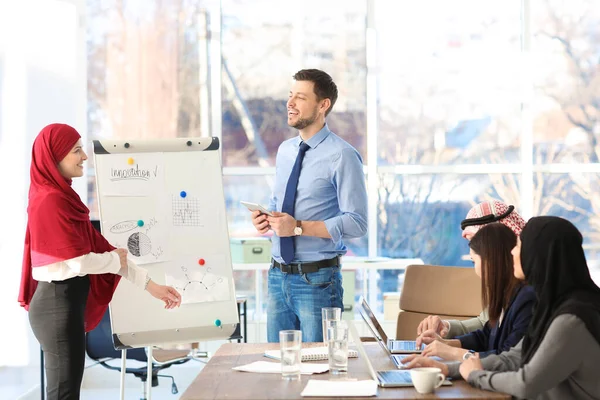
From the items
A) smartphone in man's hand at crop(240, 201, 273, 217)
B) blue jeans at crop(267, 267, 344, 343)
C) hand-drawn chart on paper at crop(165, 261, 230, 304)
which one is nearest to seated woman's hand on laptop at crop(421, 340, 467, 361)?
blue jeans at crop(267, 267, 344, 343)

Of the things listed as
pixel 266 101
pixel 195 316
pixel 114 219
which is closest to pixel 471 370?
pixel 195 316

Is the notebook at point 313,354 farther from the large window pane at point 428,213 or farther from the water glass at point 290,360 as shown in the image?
the large window pane at point 428,213

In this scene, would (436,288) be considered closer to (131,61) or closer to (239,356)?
(239,356)

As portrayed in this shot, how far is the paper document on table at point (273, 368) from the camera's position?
257cm

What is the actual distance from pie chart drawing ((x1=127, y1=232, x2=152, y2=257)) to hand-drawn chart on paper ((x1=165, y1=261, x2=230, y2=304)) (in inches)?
5.4

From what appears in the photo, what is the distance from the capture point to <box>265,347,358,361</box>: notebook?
2764 millimetres

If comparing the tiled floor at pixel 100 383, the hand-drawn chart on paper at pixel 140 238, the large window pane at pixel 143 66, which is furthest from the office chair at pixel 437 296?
the large window pane at pixel 143 66

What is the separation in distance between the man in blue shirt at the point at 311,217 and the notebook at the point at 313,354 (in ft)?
1.94

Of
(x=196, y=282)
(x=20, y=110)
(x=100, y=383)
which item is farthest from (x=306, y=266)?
(x=100, y=383)

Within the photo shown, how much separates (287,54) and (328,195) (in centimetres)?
304

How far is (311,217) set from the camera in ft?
12.0

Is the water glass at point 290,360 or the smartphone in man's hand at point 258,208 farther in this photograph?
the smartphone in man's hand at point 258,208

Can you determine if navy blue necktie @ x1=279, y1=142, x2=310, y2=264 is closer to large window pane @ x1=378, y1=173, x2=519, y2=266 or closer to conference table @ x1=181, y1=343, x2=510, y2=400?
conference table @ x1=181, y1=343, x2=510, y2=400

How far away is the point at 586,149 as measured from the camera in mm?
6391
